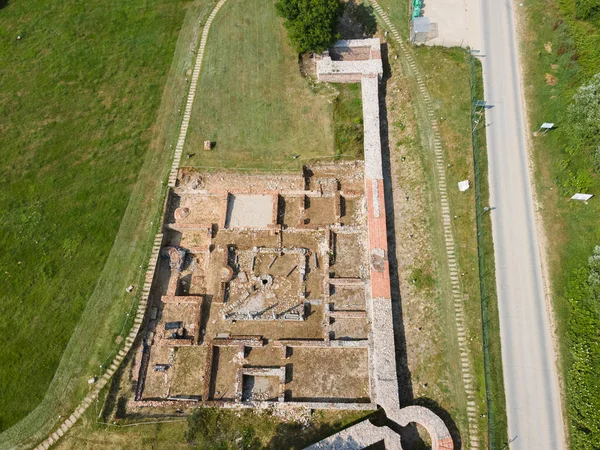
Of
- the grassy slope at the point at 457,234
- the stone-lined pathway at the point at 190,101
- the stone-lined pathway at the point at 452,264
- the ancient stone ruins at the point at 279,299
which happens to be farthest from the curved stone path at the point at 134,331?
the stone-lined pathway at the point at 452,264

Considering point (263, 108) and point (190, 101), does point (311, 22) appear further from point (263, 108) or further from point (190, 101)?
point (190, 101)

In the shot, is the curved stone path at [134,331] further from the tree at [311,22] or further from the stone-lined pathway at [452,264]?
the stone-lined pathway at [452,264]

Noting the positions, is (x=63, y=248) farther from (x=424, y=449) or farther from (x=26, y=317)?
(x=424, y=449)

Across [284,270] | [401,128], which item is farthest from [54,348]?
[401,128]

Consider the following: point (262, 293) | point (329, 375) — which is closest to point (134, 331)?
point (262, 293)

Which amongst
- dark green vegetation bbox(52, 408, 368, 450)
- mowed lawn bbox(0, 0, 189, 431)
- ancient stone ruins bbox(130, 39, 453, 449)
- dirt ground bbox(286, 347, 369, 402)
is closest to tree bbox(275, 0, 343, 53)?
ancient stone ruins bbox(130, 39, 453, 449)

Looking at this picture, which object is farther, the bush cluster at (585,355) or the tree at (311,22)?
the tree at (311,22)
